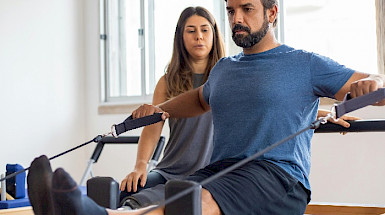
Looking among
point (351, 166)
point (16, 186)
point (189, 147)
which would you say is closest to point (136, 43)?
point (351, 166)

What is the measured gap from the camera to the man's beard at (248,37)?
224 centimetres

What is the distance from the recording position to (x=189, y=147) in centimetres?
278

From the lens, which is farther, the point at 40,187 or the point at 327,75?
the point at 327,75

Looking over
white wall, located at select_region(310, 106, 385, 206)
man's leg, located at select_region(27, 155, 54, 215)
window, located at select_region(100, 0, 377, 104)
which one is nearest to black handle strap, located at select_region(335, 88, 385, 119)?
man's leg, located at select_region(27, 155, 54, 215)

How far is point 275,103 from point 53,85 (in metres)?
4.23

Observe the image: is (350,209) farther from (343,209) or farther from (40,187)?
(40,187)

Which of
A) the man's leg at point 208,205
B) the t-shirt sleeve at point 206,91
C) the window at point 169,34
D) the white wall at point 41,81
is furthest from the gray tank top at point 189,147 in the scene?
the white wall at point 41,81

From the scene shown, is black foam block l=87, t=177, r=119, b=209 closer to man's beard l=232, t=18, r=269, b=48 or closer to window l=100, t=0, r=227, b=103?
man's beard l=232, t=18, r=269, b=48

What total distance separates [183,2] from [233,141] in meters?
3.69

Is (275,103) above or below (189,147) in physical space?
above

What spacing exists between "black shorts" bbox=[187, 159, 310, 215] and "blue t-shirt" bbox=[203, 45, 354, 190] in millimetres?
48

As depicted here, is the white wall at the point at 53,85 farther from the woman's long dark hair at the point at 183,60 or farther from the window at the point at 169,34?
the woman's long dark hair at the point at 183,60

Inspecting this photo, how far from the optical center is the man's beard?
2.24 meters

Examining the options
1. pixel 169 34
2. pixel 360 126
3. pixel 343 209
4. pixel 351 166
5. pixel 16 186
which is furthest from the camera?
pixel 169 34
